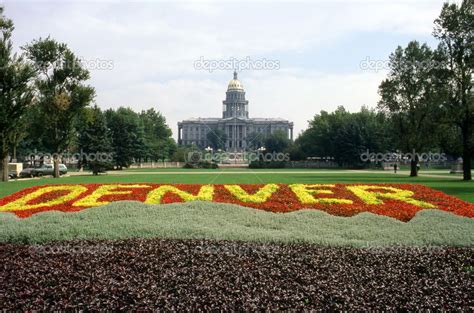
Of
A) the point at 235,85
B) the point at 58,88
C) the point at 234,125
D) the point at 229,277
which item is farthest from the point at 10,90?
the point at 235,85

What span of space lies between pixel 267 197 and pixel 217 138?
14947cm

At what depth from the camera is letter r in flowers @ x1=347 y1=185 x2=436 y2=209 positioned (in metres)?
15.1

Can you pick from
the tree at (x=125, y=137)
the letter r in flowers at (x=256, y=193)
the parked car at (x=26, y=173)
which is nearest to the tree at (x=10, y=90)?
the parked car at (x=26, y=173)

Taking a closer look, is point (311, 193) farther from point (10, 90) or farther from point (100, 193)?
point (10, 90)

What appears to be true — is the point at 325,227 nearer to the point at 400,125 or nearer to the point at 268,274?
the point at 268,274

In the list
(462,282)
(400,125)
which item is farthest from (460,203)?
(400,125)

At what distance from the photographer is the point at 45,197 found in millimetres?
16266

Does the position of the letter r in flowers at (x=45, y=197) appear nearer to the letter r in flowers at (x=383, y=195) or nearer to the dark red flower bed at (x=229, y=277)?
the dark red flower bed at (x=229, y=277)

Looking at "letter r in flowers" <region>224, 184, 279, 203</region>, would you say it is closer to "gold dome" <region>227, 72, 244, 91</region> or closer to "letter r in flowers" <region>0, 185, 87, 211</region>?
"letter r in flowers" <region>0, 185, 87, 211</region>

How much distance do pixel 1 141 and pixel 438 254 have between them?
30.7m

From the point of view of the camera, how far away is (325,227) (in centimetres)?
1143

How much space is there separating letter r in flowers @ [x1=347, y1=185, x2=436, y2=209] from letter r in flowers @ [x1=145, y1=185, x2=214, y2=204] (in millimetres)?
5160

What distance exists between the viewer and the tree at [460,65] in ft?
100

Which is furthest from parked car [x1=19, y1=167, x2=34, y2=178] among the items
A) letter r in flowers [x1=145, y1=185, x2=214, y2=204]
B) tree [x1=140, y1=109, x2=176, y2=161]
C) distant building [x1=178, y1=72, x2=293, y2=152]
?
distant building [x1=178, y1=72, x2=293, y2=152]
